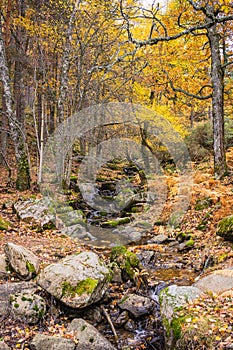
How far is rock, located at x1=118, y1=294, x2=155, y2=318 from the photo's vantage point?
484 centimetres

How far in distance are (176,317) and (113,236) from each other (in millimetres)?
5934

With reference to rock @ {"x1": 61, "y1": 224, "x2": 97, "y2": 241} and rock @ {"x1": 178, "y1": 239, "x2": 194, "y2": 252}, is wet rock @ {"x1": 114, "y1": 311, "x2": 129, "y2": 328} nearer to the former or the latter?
rock @ {"x1": 178, "y1": 239, "x2": 194, "y2": 252}

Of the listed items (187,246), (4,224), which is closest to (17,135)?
(4,224)

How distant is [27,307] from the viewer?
4371 mm

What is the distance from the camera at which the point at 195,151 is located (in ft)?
54.3

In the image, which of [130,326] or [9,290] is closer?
[130,326]

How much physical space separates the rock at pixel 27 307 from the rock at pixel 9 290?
0.11 metres

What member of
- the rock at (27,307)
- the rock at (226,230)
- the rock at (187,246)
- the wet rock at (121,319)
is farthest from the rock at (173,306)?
the rock at (187,246)

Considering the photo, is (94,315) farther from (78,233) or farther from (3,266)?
(78,233)

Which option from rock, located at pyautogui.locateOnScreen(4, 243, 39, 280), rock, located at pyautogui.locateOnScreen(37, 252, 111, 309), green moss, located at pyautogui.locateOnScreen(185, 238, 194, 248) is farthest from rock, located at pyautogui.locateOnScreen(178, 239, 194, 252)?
rock, located at pyautogui.locateOnScreen(4, 243, 39, 280)

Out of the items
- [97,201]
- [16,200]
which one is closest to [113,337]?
[16,200]

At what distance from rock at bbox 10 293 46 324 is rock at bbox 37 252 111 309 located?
0.80ft

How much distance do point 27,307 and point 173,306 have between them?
219cm

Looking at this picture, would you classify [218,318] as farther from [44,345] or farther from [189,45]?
[189,45]
